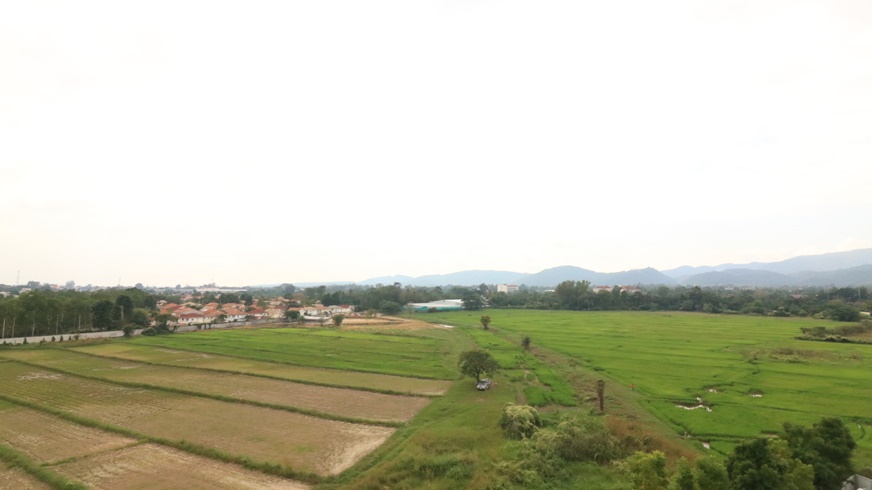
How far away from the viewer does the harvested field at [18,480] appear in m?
16.6

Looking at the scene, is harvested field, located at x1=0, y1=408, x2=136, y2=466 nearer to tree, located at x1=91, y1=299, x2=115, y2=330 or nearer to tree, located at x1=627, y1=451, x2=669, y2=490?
tree, located at x1=627, y1=451, x2=669, y2=490

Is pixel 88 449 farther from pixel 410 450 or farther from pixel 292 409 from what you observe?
pixel 410 450

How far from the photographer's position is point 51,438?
21375mm

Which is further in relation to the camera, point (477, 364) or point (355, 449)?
point (477, 364)

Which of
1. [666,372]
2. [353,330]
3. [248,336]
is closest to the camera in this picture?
[666,372]

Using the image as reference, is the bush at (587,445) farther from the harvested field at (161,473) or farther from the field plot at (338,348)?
the field plot at (338,348)

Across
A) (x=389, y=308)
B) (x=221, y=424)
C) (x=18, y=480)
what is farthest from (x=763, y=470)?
(x=389, y=308)

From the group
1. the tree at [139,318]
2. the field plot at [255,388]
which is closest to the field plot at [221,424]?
the field plot at [255,388]

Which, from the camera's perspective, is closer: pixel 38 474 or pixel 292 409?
pixel 38 474

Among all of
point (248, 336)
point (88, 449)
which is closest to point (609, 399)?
point (88, 449)

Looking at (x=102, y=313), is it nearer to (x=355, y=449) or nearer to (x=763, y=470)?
(x=355, y=449)

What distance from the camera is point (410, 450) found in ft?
63.1

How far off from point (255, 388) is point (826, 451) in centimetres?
3205

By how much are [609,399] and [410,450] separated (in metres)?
14.9
